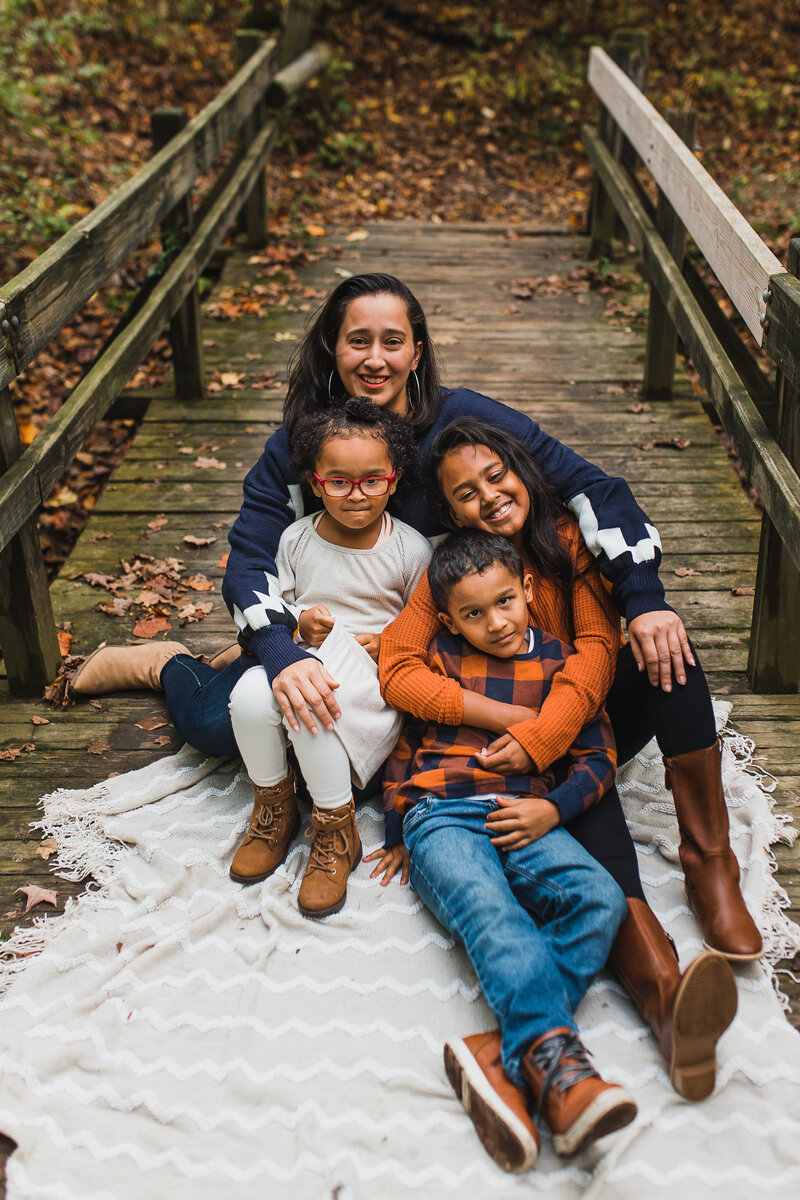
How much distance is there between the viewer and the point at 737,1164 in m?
1.95

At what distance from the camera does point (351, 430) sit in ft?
9.25

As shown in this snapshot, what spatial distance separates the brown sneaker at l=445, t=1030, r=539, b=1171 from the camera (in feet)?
6.31

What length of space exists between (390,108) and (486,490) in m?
9.60

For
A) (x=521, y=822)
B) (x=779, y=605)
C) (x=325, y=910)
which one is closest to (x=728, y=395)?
(x=779, y=605)

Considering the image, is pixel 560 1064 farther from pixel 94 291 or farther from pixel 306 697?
pixel 94 291

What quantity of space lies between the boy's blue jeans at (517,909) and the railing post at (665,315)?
3638 mm

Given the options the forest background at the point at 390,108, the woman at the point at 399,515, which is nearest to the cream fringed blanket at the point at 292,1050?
the woman at the point at 399,515

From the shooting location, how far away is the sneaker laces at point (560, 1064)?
1.97 metres

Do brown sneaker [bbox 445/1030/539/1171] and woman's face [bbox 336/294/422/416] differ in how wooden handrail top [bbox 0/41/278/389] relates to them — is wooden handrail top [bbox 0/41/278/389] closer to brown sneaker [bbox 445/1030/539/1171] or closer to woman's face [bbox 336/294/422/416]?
woman's face [bbox 336/294/422/416]

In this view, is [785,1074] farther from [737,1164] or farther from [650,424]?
[650,424]

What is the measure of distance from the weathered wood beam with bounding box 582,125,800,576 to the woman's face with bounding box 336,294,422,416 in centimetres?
112

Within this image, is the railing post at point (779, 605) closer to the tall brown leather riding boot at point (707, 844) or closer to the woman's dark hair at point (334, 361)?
the tall brown leather riding boot at point (707, 844)

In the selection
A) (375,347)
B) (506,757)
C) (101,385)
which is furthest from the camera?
(101,385)

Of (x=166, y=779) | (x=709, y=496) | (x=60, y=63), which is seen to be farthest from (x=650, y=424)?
(x=60, y=63)
